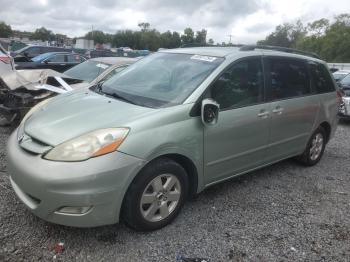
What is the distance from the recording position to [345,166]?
591 centimetres

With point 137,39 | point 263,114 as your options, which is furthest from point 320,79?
point 137,39

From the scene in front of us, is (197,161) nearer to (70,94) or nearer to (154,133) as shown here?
(154,133)

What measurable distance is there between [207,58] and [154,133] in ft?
4.26

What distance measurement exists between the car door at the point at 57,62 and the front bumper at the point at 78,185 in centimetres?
1229

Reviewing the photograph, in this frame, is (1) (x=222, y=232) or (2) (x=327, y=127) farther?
(2) (x=327, y=127)

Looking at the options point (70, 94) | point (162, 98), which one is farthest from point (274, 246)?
point (70, 94)

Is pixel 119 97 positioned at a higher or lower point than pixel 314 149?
higher

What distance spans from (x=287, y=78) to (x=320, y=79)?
969 mm

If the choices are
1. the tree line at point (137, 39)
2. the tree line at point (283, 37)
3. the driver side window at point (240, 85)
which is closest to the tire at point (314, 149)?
the driver side window at point (240, 85)

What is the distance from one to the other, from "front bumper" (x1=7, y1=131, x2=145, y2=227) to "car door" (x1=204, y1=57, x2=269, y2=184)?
39.0 inches

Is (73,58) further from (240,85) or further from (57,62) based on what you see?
(240,85)

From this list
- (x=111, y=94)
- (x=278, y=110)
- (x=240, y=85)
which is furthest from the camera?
(x=278, y=110)

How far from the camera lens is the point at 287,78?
4668 millimetres

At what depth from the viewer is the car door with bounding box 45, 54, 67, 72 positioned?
14.6 metres
